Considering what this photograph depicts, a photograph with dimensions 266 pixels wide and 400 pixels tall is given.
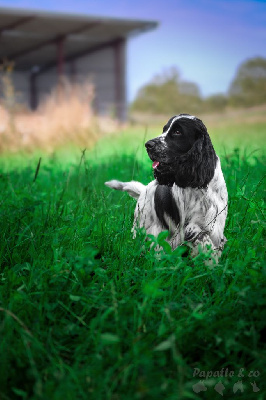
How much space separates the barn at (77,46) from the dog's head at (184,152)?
11.1 metres

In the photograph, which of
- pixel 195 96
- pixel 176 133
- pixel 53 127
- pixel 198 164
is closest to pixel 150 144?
pixel 176 133

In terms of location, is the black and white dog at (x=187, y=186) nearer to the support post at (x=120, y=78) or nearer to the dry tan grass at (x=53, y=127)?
the dry tan grass at (x=53, y=127)

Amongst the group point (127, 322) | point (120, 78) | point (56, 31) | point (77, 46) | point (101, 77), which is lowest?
point (127, 322)

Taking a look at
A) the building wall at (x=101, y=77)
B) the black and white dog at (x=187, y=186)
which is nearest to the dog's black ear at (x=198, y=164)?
the black and white dog at (x=187, y=186)

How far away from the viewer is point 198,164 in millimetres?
2389

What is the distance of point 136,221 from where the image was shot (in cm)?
267

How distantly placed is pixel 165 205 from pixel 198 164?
0.99ft

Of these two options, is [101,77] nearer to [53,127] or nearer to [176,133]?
[53,127]

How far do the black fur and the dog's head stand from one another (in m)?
0.10

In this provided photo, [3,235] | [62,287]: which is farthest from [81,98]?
[62,287]

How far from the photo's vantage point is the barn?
52.6ft

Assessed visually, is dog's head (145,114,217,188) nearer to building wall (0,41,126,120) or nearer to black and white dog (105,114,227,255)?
black and white dog (105,114,227,255)

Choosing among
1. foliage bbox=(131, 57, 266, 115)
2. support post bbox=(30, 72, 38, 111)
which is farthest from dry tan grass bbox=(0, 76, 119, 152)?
support post bbox=(30, 72, 38, 111)

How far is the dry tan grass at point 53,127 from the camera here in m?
8.84
